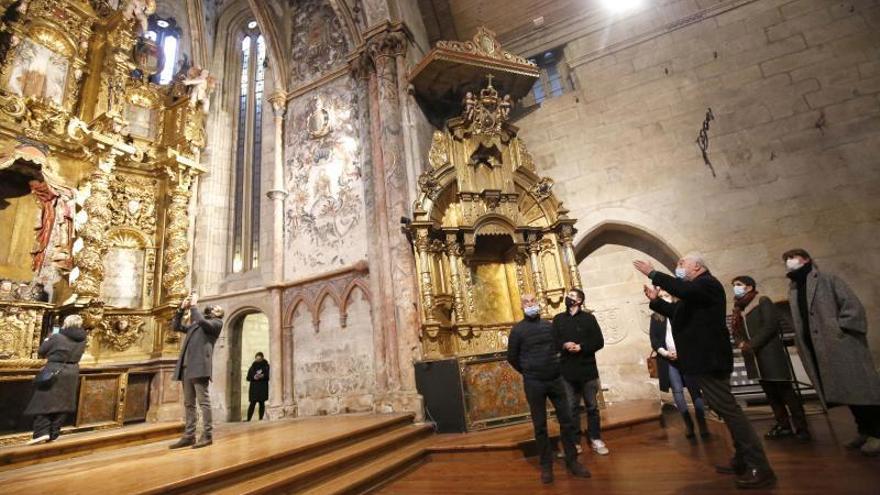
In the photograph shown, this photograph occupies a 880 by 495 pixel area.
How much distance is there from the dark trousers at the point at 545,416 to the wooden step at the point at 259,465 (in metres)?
2.08

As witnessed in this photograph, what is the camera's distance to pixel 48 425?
534 cm

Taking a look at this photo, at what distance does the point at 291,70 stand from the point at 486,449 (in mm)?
9557

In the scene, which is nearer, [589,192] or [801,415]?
[801,415]

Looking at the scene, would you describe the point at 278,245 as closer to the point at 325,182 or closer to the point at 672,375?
the point at 325,182

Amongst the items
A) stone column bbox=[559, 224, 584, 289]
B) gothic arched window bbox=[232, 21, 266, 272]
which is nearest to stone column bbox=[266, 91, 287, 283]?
gothic arched window bbox=[232, 21, 266, 272]

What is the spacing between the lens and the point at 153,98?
980cm

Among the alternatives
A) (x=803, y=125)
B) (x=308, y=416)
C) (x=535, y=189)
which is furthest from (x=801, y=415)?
(x=308, y=416)

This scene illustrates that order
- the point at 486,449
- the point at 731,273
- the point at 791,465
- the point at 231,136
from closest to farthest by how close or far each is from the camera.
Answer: the point at 791,465, the point at 486,449, the point at 731,273, the point at 231,136

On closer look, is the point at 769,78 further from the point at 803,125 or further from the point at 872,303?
the point at 872,303

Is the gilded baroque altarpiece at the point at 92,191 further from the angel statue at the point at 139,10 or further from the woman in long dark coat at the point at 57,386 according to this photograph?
the woman in long dark coat at the point at 57,386

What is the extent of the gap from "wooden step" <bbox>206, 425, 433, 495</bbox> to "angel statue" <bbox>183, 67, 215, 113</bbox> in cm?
906

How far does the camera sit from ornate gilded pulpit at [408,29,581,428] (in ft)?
22.5

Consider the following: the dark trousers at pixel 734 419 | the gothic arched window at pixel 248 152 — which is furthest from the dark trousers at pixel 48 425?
the dark trousers at pixel 734 419

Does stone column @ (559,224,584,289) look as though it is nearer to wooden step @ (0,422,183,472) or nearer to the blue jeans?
the blue jeans
